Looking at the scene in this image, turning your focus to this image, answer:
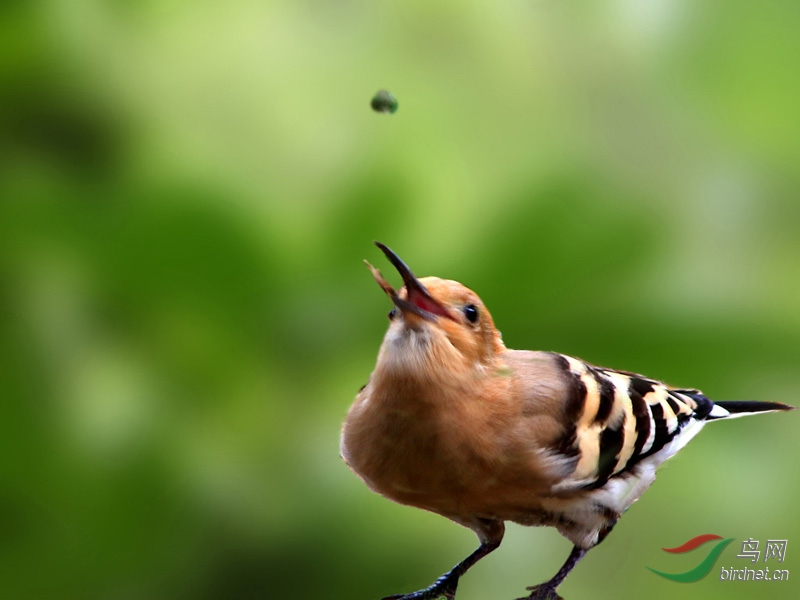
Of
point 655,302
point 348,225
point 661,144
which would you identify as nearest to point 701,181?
point 661,144

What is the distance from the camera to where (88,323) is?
1157 mm

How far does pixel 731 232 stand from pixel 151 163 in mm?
779

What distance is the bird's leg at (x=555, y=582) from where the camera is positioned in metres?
0.86

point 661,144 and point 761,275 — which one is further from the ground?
point 661,144

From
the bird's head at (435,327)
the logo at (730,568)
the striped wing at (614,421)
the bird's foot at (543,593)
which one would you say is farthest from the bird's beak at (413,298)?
the logo at (730,568)

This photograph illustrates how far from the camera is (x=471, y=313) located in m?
0.70

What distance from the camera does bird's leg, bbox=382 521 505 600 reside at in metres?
0.88

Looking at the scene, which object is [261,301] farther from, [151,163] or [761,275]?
[761,275]

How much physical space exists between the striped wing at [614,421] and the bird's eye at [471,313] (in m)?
0.17

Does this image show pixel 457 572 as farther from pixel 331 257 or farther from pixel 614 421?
pixel 331 257

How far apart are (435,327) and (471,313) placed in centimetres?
4

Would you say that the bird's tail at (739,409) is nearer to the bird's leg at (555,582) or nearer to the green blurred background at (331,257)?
the green blurred background at (331,257)

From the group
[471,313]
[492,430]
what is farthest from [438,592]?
[471,313]

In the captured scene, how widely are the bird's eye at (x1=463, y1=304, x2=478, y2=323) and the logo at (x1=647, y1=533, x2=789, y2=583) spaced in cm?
40
